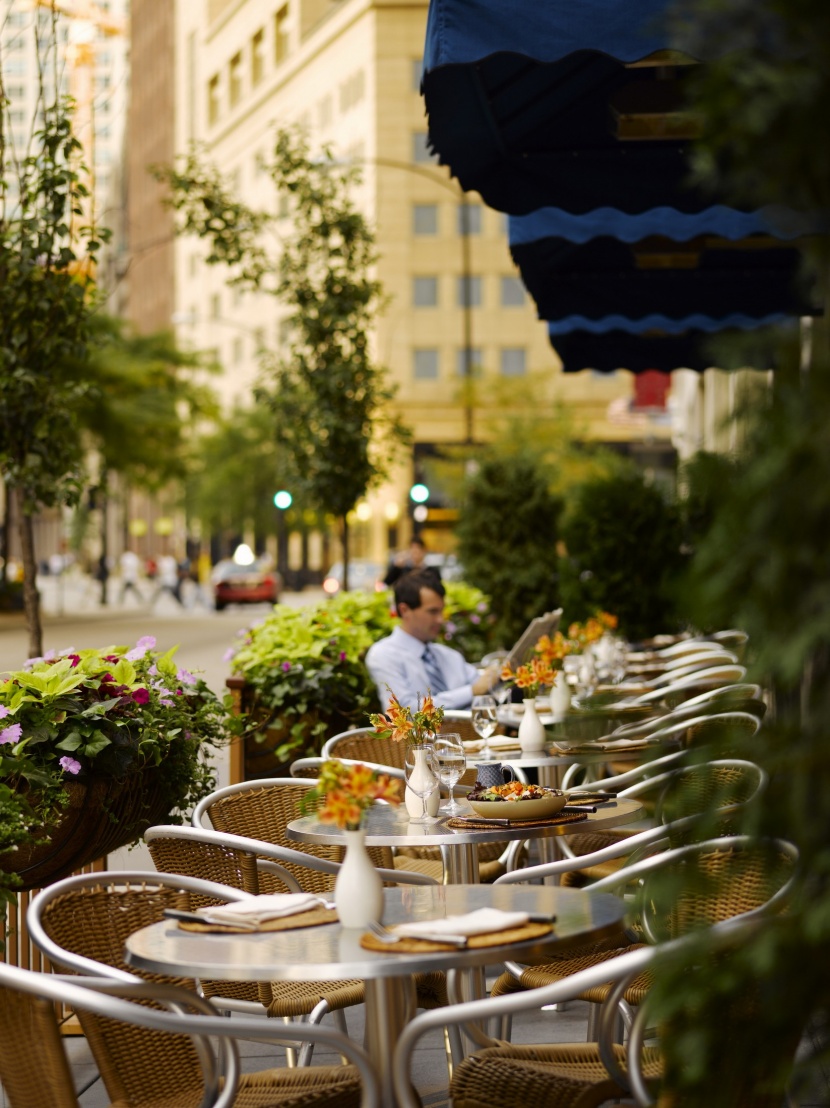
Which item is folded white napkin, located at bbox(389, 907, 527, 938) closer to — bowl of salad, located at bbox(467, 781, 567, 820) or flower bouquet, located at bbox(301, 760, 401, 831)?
flower bouquet, located at bbox(301, 760, 401, 831)

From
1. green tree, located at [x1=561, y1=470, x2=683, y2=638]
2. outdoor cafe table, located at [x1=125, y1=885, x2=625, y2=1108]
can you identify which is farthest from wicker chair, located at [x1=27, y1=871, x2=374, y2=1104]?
green tree, located at [x1=561, y1=470, x2=683, y2=638]

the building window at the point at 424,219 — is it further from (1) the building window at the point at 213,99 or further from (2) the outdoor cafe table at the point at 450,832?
(2) the outdoor cafe table at the point at 450,832

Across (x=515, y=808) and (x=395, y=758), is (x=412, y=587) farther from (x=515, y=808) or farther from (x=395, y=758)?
(x=515, y=808)

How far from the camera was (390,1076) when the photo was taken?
11.1 ft

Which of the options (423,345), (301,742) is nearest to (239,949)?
(301,742)

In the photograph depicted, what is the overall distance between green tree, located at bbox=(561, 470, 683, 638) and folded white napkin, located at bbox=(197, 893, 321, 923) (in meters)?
11.6

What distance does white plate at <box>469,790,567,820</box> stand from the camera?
4.81m

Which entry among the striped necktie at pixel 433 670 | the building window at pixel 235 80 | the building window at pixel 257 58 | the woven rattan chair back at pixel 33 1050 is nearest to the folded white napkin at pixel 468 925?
the woven rattan chair back at pixel 33 1050

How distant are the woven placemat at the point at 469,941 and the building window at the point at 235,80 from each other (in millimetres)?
81522

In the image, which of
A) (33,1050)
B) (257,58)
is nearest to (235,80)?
(257,58)

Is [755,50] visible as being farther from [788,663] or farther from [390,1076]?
[390,1076]

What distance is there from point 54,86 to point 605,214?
9.75 feet

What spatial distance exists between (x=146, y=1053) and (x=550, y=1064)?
902mm

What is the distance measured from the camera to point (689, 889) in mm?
2016
